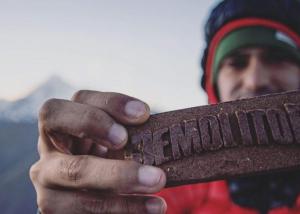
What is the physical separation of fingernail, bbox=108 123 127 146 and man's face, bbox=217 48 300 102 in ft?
4.76

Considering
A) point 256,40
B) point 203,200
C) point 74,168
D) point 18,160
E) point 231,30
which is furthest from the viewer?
point 18,160

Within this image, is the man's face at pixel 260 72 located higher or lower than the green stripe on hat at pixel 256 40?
lower

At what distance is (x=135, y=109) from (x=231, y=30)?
66.5 inches

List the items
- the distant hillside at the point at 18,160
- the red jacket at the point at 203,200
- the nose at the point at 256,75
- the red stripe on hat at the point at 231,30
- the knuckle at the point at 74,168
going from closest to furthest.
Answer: the knuckle at the point at 74,168, the red jacket at the point at 203,200, the nose at the point at 256,75, the red stripe on hat at the point at 231,30, the distant hillside at the point at 18,160

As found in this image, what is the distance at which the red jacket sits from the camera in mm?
2021

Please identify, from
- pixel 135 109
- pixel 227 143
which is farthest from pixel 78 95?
pixel 227 143

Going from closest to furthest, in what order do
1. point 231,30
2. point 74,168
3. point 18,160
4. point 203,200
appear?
point 74,168, point 203,200, point 231,30, point 18,160

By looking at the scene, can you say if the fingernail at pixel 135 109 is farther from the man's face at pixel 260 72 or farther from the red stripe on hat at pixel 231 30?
the red stripe on hat at pixel 231 30

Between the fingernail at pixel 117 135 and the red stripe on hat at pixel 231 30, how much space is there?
1.74 m

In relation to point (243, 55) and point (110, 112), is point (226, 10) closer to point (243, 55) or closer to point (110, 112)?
point (243, 55)

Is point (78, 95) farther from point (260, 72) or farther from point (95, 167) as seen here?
point (260, 72)

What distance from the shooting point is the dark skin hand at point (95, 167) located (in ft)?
3.33

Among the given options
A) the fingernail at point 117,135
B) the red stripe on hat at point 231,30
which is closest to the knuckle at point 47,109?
the fingernail at point 117,135

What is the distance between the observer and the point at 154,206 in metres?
1.07
